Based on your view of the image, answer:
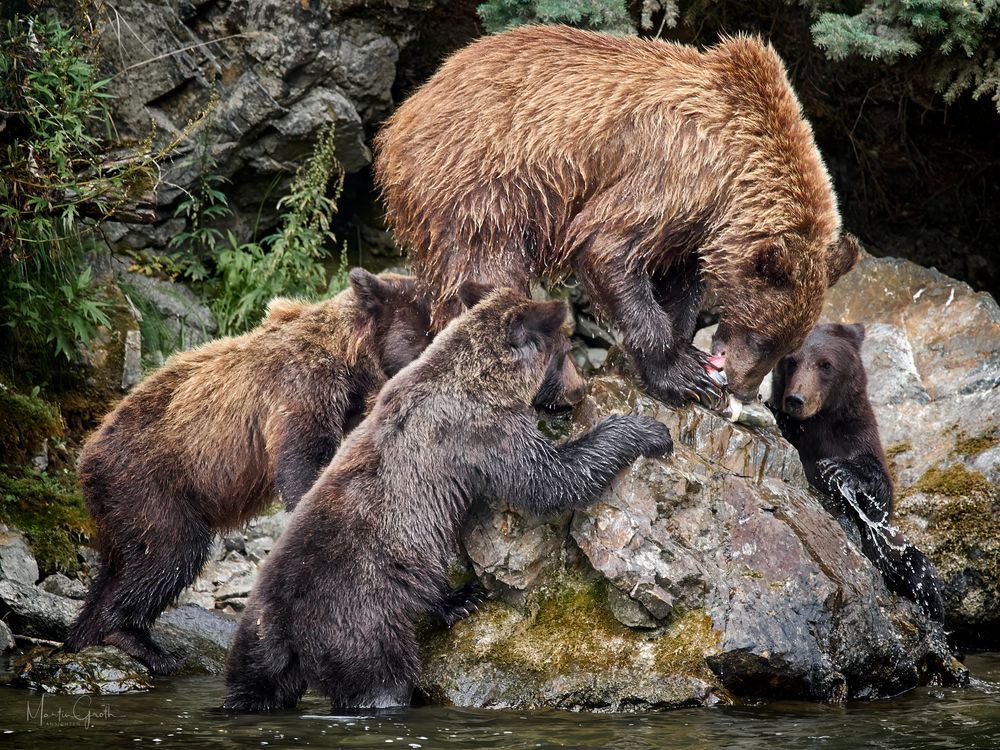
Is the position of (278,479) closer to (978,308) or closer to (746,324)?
(746,324)

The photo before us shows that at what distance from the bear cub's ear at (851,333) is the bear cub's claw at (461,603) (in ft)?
10.6

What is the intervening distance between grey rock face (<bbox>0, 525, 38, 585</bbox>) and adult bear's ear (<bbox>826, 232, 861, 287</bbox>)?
5.46 m

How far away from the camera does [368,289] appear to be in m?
8.02

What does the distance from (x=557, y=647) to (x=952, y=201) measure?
8405 millimetres

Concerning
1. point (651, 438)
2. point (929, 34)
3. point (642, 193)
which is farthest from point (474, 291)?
point (929, 34)

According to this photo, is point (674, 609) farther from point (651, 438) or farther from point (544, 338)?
point (544, 338)

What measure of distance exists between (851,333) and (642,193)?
83.8 inches

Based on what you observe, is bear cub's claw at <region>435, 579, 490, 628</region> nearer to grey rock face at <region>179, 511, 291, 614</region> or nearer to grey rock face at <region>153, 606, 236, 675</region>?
grey rock face at <region>153, 606, 236, 675</region>

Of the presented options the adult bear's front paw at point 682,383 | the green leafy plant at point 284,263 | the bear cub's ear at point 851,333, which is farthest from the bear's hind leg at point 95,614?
the bear cub's ear at point 851,333

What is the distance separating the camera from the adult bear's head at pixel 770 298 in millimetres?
7355

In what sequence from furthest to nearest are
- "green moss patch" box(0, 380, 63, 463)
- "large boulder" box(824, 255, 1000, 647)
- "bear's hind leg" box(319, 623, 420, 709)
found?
"green moss patch" box(0, 380, 63, 463)
"large boulder" box(824, 255, 1000, 647)
"bear's hind leg" box(319, 623, 420, 709)

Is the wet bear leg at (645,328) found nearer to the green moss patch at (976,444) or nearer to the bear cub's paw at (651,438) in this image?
the bear cub's paw at (651,438)

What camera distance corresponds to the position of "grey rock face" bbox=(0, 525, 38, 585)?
27.6ft

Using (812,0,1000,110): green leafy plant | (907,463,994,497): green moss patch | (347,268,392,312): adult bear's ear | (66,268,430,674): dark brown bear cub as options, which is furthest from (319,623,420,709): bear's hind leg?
(812,0,1000,110): green leafy plant
